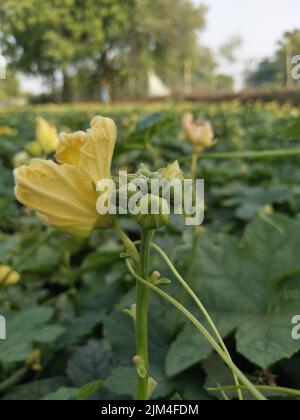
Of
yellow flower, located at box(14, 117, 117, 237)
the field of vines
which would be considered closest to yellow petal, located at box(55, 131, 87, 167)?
yellow flower, located at box(14, 117, 117, 237)

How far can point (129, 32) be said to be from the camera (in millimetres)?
22016

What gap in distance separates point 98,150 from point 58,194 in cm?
5

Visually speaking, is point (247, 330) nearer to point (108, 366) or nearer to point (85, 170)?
point (108, 366)

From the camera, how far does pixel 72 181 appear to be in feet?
1.45

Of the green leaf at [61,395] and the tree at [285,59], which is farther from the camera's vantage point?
the tree at [285,59]

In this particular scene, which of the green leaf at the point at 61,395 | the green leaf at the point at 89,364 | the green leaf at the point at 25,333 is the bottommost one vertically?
the green leaf at the point at 89,364

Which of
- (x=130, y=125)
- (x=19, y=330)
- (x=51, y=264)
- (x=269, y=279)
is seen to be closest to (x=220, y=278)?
(x=269, y=279)

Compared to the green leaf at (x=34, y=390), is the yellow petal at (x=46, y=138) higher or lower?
higher

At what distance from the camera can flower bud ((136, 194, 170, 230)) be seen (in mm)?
413

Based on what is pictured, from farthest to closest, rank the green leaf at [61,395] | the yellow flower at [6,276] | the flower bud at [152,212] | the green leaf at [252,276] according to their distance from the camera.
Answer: the yellow flower at [6,276]
the green leaf at [252,276]
the green leaf at [61,395]
the flower bud at [152,212]

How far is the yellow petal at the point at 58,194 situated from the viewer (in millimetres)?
437

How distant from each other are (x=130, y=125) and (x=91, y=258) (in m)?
1.19

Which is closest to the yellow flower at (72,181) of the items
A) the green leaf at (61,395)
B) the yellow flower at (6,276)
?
the green leaf at (61,395)

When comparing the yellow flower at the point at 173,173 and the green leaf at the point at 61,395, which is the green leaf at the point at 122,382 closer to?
the green leaf at the point at 61,395
